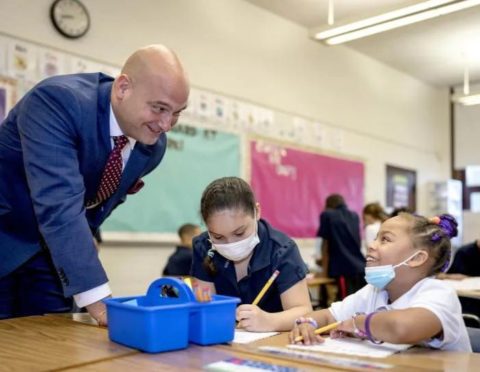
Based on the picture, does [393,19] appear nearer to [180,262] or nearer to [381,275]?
[180,262]

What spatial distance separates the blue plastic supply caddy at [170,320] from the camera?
3.07 ft

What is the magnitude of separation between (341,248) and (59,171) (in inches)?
154

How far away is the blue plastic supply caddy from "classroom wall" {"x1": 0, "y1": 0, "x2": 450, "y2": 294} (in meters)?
2.87

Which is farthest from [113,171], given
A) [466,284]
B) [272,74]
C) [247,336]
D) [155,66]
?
[272,74]

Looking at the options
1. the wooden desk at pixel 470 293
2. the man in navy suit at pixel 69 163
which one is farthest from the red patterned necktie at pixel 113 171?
the wooden desk at pixel 470 293

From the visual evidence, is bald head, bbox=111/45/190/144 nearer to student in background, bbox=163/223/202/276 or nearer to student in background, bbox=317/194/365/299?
student in background, bbox=163/223/202/276

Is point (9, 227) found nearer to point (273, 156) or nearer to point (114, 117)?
point (114, 117)

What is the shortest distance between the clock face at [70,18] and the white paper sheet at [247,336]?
303 cm

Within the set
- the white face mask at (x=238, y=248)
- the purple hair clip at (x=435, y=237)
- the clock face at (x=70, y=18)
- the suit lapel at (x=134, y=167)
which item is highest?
the clock face at (x=70, y=18)

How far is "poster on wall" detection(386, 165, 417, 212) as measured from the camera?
6910 millimetres

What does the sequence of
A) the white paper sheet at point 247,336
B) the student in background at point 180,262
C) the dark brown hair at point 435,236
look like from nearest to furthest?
the white paper sheet at point 247,336, the dark brown hair at point 435,236, the student in background at point 180,262

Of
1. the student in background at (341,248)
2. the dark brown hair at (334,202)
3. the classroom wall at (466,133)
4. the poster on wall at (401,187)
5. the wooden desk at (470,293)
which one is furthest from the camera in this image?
the classroom wall at (466,133)

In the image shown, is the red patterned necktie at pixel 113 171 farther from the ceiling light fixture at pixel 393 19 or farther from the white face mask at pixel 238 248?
the ceiling light fixture at pixel 393 19

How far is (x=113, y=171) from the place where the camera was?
138 centimetres
